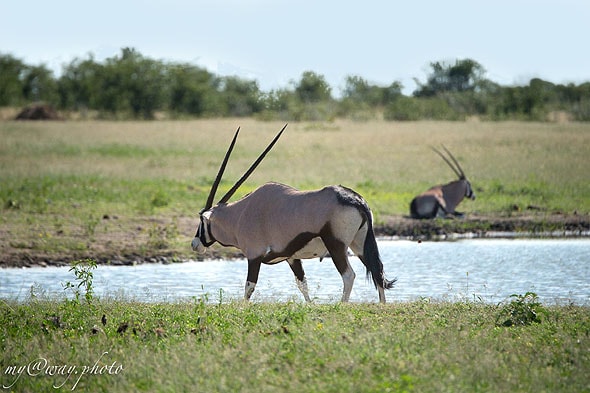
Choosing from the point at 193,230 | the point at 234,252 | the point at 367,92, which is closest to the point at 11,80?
the point at 367,92

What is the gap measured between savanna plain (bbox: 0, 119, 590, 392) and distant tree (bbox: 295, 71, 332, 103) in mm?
8046

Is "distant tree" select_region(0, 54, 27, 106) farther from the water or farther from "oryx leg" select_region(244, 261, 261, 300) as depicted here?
"oryx leg" select_region(244, 261, 261, 300)

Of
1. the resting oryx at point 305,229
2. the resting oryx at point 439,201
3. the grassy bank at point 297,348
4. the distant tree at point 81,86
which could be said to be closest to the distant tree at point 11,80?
the distant tree at point 81,86

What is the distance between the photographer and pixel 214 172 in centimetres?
2512

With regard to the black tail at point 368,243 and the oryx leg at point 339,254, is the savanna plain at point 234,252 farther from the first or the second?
the oryx leg at point 339,254

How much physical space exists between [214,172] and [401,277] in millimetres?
12305

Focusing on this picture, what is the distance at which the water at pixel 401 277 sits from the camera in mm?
11656

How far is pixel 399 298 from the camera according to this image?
37.6 feet

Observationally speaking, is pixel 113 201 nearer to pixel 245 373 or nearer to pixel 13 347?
pixel 13 347

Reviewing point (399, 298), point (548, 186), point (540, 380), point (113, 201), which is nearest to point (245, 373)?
point (540, 380)

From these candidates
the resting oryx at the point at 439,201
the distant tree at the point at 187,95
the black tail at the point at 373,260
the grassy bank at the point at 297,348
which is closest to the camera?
the grassy bank at the point at 297,348

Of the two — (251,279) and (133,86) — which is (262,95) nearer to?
(133,86)

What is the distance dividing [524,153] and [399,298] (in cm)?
1768

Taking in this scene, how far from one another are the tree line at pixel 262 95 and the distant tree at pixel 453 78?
0.06 m
